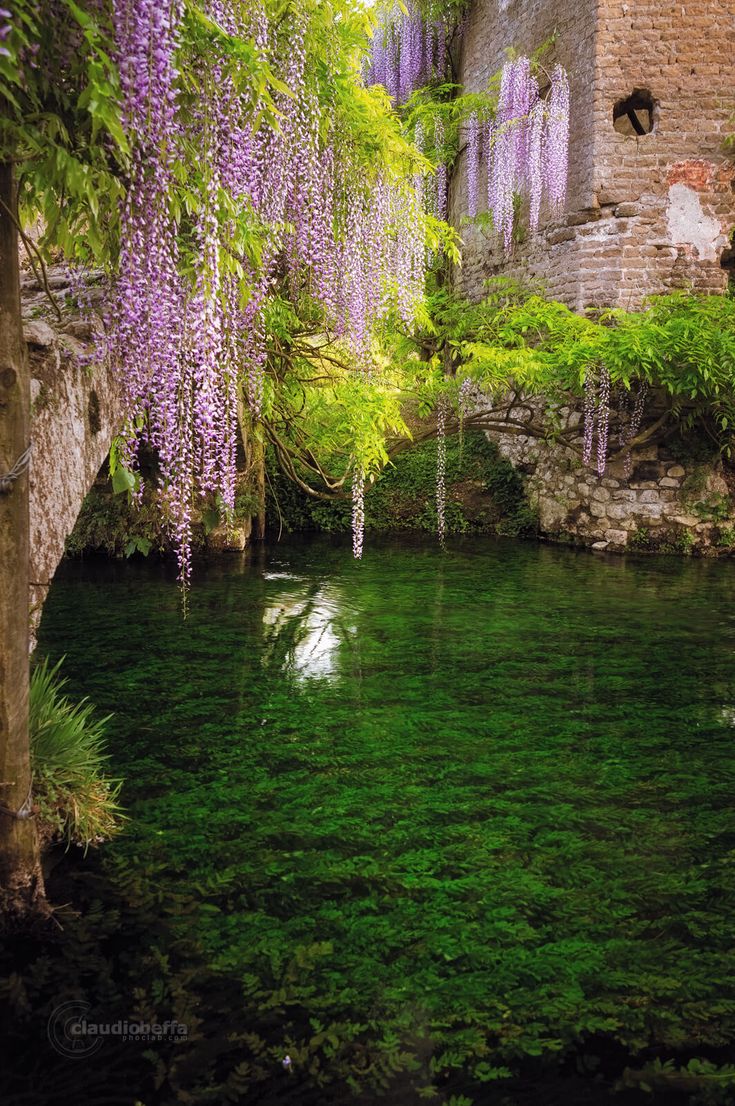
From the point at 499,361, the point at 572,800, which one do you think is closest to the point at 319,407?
the point at 499,361

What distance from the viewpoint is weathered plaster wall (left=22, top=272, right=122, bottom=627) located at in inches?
121

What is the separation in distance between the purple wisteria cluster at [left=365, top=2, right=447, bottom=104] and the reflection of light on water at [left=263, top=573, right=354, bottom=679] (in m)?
9.28

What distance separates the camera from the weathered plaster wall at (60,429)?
3.08m

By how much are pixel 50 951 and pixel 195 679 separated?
2.52 metres

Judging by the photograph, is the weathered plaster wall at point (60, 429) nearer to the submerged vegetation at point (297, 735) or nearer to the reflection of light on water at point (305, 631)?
the submerged vegetation at point (297, 735)

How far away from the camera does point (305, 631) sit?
20.0 feet

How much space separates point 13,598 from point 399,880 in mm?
1507

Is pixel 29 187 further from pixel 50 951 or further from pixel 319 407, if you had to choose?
pixel 319 407

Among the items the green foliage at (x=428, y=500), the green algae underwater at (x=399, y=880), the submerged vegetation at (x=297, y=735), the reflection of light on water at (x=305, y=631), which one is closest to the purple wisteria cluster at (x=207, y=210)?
the submerged vegetation at (x=297, y=735)

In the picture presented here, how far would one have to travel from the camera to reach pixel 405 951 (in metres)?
2.49

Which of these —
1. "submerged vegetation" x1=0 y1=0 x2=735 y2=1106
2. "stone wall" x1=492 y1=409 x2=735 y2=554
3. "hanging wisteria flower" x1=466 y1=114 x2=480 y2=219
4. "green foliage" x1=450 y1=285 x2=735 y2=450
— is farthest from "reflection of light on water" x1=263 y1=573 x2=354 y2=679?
"hanging wisteria flower" x1=466 y1=114 x2=480 y2=219

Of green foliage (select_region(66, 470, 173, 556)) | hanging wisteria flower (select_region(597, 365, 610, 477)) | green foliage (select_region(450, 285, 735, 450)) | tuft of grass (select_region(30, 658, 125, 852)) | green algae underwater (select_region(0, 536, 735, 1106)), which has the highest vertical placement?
green foliage (select_region(450, 285, 735, 450))

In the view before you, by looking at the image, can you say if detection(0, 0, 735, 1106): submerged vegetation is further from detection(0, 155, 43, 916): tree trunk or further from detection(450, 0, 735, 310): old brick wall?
detection(450, 0, 735, 310): old brick wall

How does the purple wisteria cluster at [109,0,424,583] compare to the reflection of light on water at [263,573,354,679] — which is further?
the reflection of light on water at [263,573,354,679]
